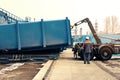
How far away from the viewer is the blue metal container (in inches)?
919

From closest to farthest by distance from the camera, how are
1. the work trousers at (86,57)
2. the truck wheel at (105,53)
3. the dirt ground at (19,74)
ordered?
1. the dirt ground at (19,74)
2. the work trousers at (86,57)
3. the truck wheel at (105,53)

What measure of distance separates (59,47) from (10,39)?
363 centimetres

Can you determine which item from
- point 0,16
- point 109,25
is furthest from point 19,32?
point 109,25

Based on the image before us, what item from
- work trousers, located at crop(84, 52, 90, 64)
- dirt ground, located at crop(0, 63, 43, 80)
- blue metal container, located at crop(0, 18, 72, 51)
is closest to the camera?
dirt ground, located at crop(0, 63, 43, 80)

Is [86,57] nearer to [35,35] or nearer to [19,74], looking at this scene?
[35,35]

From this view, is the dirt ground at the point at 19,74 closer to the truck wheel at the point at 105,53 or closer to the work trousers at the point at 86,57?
the work trousers at the point at 86,57

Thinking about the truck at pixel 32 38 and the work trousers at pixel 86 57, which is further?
the truck at pixel 32 38

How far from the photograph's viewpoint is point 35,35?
2372 cm

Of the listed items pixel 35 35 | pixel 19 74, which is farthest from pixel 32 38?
pixel 19 74

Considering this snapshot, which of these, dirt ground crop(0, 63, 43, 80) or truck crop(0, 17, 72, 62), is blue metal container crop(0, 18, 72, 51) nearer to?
truck crop(0, 17, 72, 62)

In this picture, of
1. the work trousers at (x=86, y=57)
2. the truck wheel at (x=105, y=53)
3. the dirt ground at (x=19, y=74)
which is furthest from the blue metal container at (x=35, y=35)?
the dirt ground at (x=19, y=74)

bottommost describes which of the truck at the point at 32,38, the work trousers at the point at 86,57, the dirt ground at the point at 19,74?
the dirt ground at the point at 19,74

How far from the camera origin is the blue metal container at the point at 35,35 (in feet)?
76.6

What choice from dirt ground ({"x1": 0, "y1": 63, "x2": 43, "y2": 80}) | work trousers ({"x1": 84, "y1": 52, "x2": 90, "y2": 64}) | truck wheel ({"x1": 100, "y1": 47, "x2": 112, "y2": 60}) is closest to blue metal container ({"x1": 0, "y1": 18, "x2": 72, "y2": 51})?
work trousers ({"x1": 84, "y1": 52, "x2": 90, "y2": 64})
